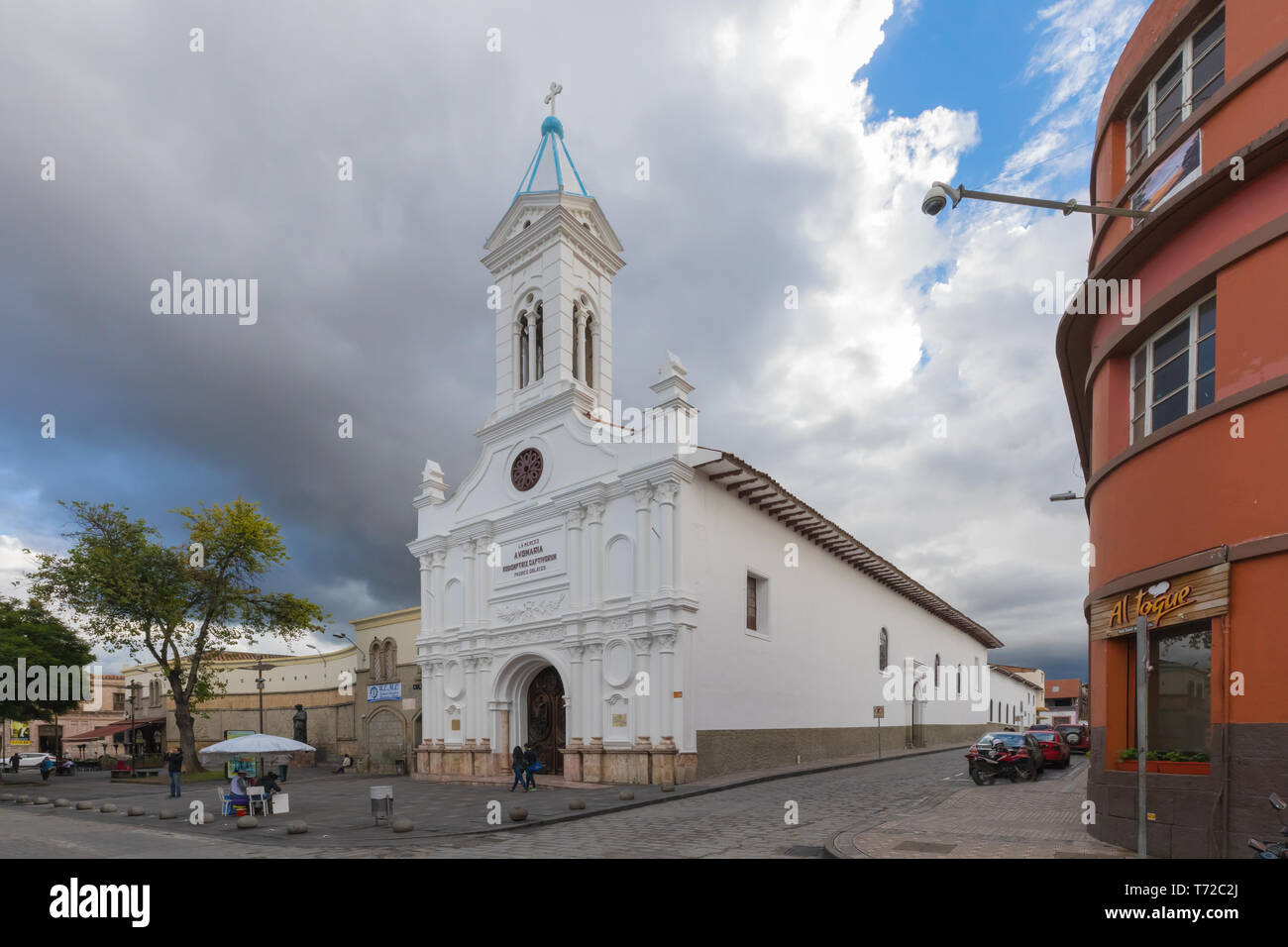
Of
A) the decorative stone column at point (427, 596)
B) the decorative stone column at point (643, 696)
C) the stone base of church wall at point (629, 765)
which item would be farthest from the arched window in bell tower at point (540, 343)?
the stone base of church wall at point (629, 765)

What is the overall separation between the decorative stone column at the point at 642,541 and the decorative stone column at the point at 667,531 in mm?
405

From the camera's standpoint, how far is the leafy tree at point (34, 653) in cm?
3516

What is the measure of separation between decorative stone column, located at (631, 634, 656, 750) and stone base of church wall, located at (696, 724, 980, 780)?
5.37ft

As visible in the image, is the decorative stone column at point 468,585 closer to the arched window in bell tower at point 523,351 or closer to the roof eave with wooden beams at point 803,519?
the arched window in bell tower at point 523,351

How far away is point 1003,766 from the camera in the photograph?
22.0 metres

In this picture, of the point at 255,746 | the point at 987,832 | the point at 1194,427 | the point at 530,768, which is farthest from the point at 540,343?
the point at 1194,427

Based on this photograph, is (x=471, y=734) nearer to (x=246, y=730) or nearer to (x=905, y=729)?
(x=905, y=729)

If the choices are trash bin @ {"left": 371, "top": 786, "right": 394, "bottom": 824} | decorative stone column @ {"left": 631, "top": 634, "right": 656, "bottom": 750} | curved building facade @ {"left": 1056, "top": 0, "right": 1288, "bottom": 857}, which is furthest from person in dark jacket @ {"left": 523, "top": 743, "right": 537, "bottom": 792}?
curved building facade @ {"left": 1056, "top": 0, "right": 1288, "bottom": 857}

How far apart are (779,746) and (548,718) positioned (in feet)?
25.9

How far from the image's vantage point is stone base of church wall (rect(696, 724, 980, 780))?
24422 millimetres

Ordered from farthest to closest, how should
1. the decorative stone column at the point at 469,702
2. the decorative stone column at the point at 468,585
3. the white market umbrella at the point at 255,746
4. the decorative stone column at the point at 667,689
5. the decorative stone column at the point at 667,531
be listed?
the decorative stone column at the point at 468,585 → the decorative stone column at the point at 469,702 → the decorative stone column at the point at 667,531 → the decorative stone column at the point at 667,689 → the white market umbrella at the point at 255,746

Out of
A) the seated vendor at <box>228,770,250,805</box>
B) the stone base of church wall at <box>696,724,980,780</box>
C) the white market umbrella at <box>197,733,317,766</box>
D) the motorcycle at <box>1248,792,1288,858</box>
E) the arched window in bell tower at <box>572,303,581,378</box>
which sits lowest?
the stone base of church wall at <box>696,724,980,780</box>

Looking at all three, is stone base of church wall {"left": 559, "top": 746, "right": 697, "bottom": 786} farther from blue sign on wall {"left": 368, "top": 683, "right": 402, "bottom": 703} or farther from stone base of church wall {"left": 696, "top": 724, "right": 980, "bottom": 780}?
blue sign on wall {"left": 368, "top": 683, "right": 402, "bottom": 703}
